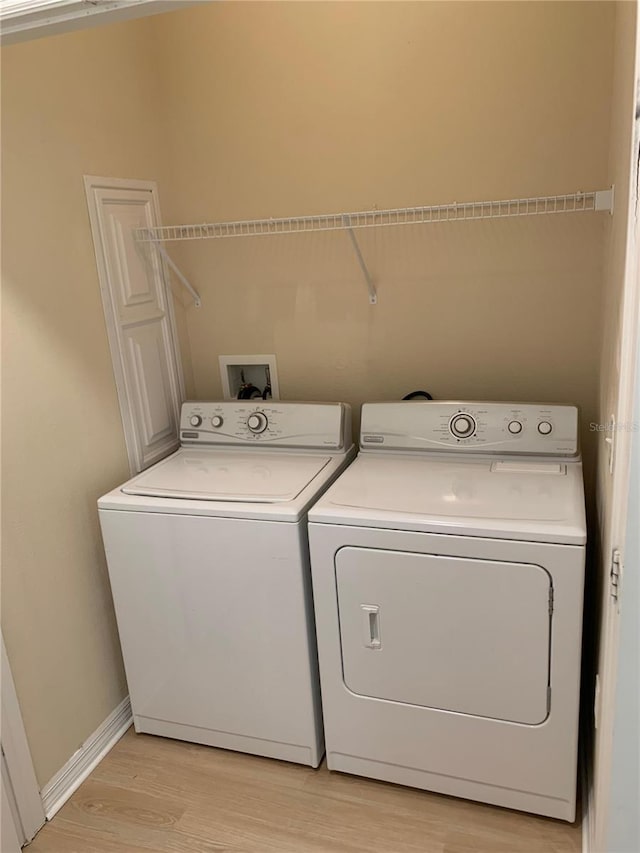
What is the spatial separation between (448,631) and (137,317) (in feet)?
4.70

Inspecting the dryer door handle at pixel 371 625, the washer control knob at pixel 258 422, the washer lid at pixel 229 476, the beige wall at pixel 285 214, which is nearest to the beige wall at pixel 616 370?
the beige wall at pixel 285 214

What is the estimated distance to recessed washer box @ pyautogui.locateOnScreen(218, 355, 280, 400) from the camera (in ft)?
8.14

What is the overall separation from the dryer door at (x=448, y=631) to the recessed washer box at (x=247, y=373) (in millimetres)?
941

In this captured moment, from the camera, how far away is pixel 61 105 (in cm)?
188

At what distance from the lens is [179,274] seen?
240 cm

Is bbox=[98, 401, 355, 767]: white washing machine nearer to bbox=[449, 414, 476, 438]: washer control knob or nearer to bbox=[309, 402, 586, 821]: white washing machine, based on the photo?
bbox=[309, 402, 586, 821]: white washing machine

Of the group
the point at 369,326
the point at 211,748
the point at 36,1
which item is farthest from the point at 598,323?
the point at 211,748

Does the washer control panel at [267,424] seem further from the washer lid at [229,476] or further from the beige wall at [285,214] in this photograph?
the beige wall at [285,214]

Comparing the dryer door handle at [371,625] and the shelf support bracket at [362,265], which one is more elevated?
the shelf support bracket at [362,265]

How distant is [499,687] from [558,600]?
0.29 meters

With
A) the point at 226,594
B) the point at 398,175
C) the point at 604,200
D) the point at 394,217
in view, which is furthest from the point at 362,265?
the point at 226,594

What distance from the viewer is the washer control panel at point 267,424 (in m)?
2.21

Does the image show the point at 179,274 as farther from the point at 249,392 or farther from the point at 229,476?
the point at 229,476

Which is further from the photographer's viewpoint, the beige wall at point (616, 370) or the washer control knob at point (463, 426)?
the washer control knob at point (463, 426)
